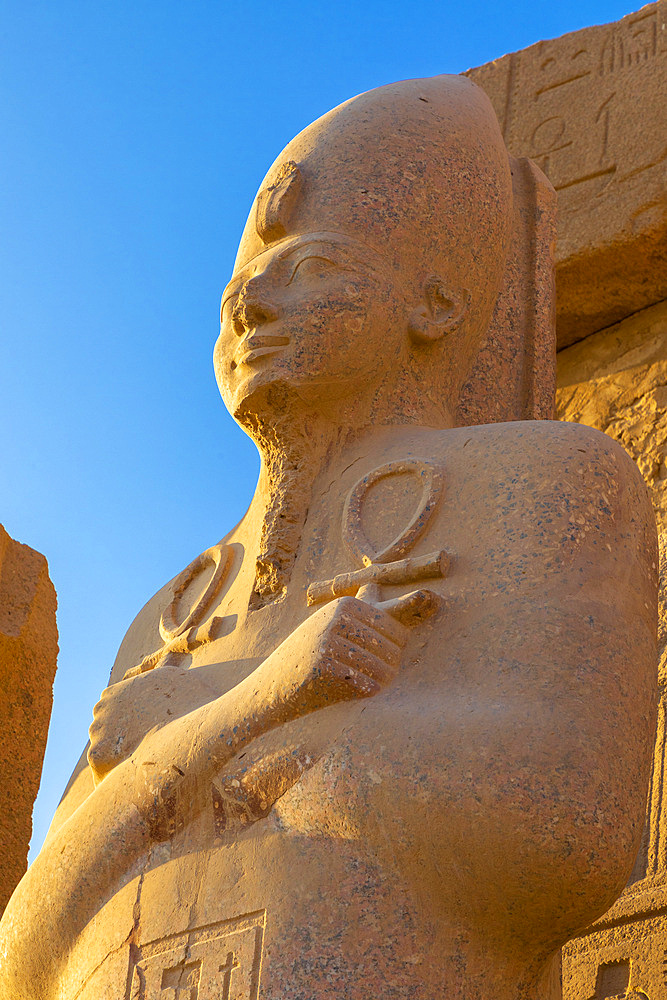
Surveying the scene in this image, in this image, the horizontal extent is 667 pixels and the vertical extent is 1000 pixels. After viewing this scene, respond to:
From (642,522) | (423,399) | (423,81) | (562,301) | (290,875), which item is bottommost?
(290,875)

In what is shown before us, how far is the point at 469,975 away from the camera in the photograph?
269 centimetres

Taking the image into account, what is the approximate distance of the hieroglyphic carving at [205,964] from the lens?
2750mm

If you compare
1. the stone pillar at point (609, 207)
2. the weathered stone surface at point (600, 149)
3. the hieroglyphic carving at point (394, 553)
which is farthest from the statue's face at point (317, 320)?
the weathered stone surface at point (600, 149)

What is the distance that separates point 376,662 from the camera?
290 cm

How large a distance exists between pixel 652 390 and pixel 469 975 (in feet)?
9.57

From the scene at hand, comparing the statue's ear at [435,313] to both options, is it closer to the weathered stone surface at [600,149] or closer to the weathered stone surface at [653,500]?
the weathered stone surface at [653,500]

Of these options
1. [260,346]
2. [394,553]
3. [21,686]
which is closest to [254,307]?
[260,346]

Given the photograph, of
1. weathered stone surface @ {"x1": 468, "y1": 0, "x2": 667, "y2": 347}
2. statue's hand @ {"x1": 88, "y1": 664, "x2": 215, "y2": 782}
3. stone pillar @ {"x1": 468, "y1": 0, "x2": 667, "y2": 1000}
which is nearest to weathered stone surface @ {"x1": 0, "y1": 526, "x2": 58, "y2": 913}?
statue's hand @ {"x1": 88, "y1": 664, "x2": 215, "y2": 782}

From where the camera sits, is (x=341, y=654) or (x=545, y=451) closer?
(x=341, y=654)

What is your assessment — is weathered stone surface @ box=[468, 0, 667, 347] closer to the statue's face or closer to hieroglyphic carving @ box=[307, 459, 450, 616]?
the statue's face

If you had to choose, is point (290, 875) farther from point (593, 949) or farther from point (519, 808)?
point (593, 949)

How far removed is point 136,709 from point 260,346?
0.93 meters

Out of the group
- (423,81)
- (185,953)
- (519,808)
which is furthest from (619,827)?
(423,81)

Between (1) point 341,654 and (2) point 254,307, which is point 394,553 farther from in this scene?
(2) point 254,307
